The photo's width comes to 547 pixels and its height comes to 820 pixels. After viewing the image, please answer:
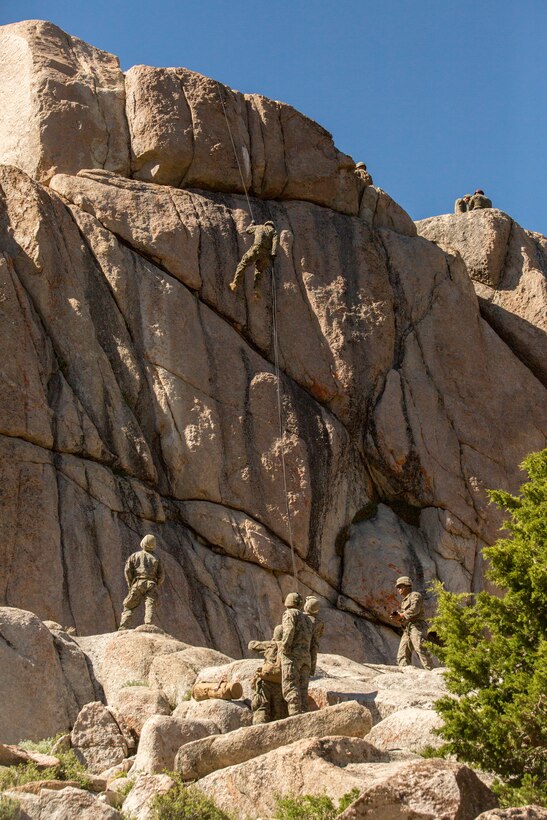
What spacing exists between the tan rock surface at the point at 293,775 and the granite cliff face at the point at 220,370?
11.5 meters

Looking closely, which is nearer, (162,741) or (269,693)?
(162,741)

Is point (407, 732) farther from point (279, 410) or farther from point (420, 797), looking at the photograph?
point (279, 410)

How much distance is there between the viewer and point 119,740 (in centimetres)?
1614

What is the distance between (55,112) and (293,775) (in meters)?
22.9

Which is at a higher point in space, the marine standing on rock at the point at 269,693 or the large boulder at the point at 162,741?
the marine standing on rock at the point at 269,693

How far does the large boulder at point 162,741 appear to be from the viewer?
1455cm

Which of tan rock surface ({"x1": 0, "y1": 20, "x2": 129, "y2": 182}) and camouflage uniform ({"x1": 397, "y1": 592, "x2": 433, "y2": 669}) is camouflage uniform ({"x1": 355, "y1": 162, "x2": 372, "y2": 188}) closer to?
tan rock surface ({"x1": 0, "y1": 20, "x2": 129, "y2": 182})

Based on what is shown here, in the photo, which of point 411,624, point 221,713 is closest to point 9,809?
point 221,713

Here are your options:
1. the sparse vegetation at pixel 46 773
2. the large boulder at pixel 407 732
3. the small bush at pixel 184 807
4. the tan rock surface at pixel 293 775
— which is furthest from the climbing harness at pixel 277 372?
the small bush at pixel 184 807

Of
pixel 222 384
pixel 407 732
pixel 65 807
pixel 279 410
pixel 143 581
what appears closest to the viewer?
pixel 65 807

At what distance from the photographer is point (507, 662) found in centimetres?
1384

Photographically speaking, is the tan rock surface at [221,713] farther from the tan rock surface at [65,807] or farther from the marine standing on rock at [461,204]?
the marine standing on rock at [461,204]

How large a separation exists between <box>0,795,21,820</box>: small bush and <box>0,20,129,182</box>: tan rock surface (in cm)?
2204

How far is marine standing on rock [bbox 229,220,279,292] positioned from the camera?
102 feet
